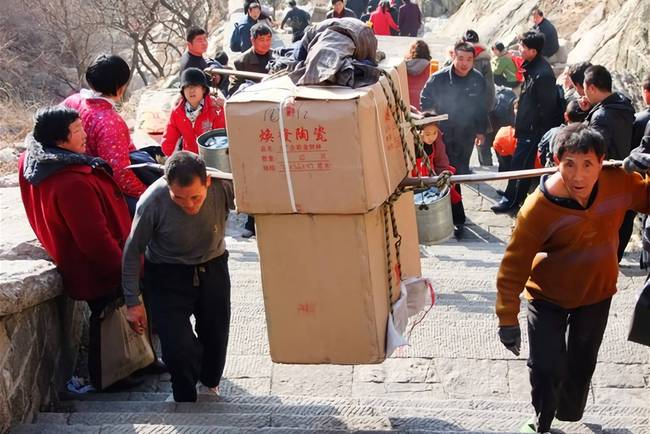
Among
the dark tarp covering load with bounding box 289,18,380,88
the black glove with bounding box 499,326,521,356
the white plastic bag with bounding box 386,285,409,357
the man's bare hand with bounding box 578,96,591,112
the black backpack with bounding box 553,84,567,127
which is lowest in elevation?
the black glove with bounding box 499,326,521,356

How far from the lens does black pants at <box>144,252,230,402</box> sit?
4793mm

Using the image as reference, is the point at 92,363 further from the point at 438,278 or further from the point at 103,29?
the point at 103,29

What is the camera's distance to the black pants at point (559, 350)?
4281mm

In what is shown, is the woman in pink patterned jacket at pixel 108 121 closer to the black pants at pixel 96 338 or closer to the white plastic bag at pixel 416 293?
the black pants at pixel 96 338

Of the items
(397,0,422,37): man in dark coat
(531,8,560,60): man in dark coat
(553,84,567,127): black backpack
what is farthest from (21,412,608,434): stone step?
(397,0,422,37): man in dark coat

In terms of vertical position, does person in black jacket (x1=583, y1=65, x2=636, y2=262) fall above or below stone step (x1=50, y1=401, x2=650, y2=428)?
above

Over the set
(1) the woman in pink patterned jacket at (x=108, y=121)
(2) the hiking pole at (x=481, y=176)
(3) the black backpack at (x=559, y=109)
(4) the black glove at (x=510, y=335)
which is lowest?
(4) the black glove at (x=510, y=335)

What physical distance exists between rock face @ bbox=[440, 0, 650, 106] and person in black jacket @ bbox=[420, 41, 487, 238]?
2708mm

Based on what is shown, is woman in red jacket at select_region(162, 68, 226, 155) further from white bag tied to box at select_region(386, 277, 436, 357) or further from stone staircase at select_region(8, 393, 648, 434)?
white bag tied to box at select_region(386, 277, 436, 357)

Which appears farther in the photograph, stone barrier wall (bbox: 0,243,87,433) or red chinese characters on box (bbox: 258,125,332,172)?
stone barrier wall (bbox: 0,243,87,433)

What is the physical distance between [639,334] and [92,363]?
307 cm

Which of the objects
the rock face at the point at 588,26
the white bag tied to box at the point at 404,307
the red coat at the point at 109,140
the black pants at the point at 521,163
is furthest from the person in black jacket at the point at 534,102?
the red coat at the point at 109,140

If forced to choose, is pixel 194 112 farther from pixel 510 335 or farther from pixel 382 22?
pixel 382 22

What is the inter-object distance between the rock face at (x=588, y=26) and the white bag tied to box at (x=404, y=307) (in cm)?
700
